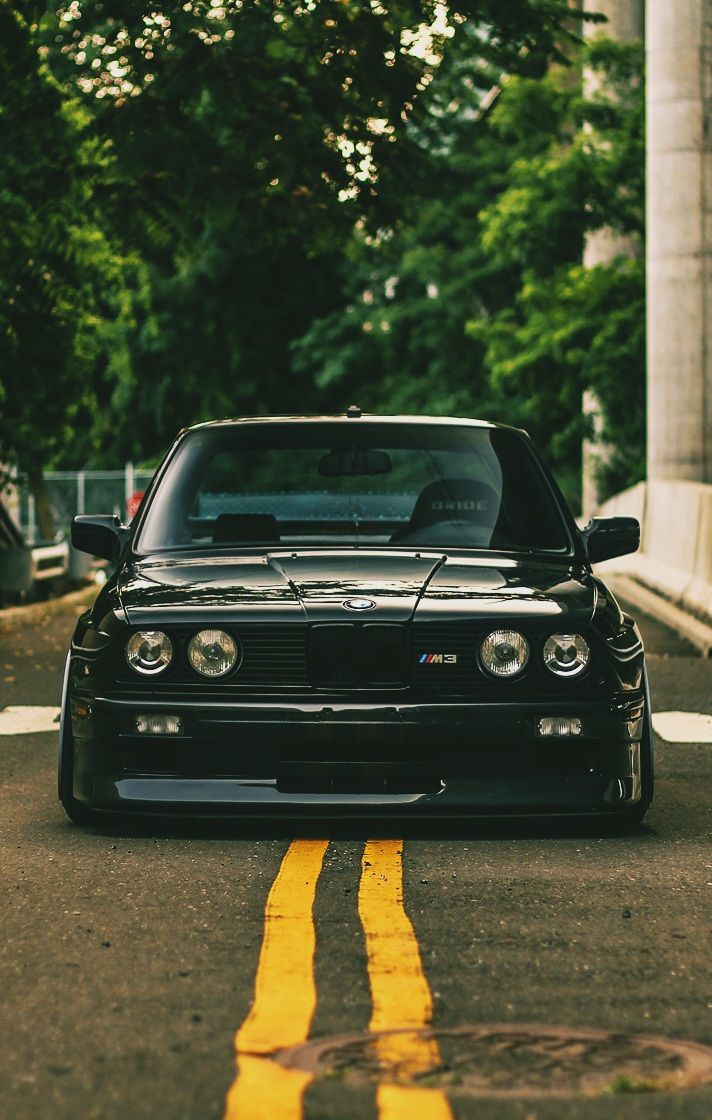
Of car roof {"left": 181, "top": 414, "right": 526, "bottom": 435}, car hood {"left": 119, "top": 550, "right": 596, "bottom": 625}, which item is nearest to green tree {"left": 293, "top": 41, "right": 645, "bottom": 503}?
car roof {"left": 181, "top": 414, "right": 526, "bottom": 435}

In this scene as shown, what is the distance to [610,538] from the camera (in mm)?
8477

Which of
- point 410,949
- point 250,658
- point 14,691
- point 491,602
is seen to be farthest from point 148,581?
point 14,691

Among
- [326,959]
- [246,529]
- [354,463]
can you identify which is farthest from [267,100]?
[326,959]

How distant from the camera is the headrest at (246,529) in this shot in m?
8.41

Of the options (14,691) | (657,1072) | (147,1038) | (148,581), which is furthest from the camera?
(14,691)

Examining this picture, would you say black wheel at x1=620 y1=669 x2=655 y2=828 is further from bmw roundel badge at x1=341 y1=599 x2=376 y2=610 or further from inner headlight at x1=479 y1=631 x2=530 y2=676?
bmw roundel badge at x1=341 y1=599 x2=376 y2=610

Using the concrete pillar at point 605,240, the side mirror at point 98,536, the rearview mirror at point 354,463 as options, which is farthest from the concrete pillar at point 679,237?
the side mirror at point 98,536

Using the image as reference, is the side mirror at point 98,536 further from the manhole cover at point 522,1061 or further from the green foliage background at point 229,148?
the green foliage background at point 229,148

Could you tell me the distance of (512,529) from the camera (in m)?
8.45

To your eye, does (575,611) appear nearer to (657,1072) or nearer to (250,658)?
(250,658)

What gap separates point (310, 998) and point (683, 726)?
6.60 m

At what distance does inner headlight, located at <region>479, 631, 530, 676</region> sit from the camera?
725cm

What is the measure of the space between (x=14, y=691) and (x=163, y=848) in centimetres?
659

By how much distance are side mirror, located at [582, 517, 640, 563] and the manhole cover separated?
3.79 metres
